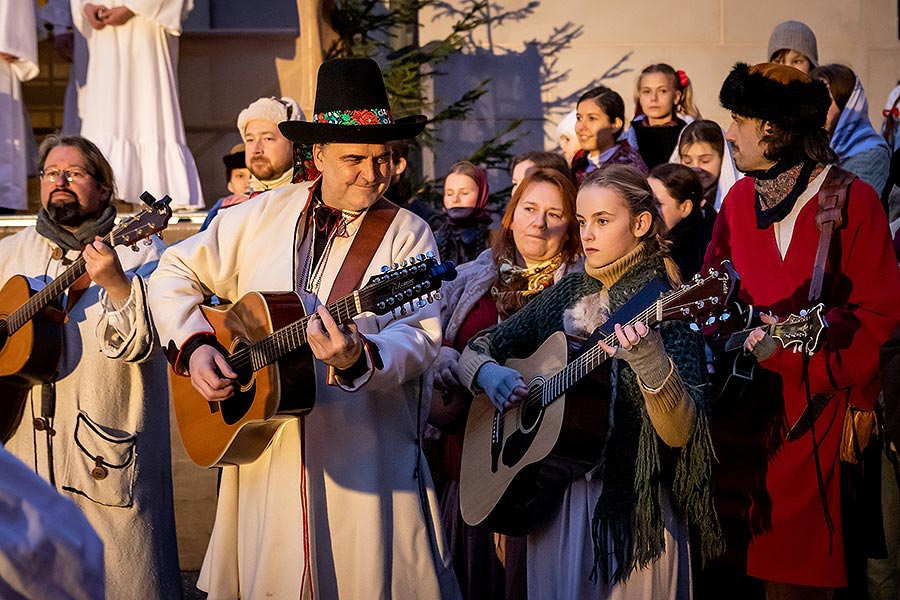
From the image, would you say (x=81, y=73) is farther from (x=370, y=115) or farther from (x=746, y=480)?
(x=746, y=480)

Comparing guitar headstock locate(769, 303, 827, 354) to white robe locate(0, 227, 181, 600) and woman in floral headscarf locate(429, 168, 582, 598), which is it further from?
white robe locate(0, 227, 181, 600)

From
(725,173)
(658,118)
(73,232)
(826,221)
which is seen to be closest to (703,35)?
(658,118)

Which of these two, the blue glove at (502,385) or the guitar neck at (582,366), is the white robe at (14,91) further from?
the guitar neck at (582,366)

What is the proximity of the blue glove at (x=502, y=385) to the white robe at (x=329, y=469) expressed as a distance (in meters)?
0.24

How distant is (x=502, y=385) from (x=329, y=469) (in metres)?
0.70

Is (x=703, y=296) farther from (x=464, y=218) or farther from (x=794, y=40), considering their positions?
(x=794, y=40)

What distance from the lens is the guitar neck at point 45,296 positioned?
17.8 feet

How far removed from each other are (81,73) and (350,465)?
21.3 feet

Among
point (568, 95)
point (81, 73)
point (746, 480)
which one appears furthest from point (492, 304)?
point (568, 95)

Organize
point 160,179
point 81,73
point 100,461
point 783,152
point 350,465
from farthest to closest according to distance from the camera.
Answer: point 81,73
point 160,179
point 100,461
point 783,152
point 350,465

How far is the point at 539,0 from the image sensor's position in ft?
38.6

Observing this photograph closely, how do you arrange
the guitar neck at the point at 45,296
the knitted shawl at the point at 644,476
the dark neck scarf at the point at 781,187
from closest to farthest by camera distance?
the knitted shawl at the point at 644,476 < the dark neck scarf at the point at 781,187 < the guitar neck at the point at 45,296

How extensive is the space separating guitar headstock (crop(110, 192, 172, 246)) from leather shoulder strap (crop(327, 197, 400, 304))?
1.02 metres

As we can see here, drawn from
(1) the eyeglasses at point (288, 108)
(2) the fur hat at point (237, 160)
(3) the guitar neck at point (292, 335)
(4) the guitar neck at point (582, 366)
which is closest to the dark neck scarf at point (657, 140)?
(1) the eyeglasses at point (288, 108)
